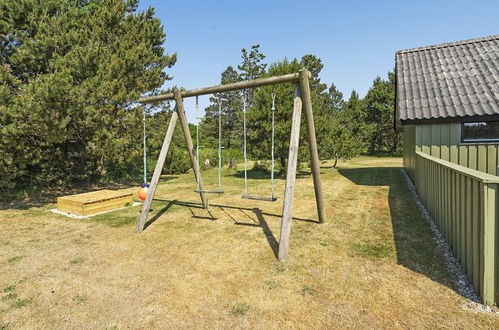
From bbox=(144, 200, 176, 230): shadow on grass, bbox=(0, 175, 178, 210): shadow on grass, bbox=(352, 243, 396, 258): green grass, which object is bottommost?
bbox=(352, 243, 396, 258): green grass

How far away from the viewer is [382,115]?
33.8 meters

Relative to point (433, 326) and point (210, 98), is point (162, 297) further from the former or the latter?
point (210, 98)

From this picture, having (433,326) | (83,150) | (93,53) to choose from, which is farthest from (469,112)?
(83,150)

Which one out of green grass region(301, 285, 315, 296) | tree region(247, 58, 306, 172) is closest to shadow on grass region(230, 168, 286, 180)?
tree region(247, 58, 306, 172)

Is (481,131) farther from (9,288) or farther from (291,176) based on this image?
(9,288)

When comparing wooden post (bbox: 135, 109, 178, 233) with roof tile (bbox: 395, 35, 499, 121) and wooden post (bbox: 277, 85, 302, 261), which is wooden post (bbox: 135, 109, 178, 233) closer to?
wooden post (bbox: 277, 85, 302, 261)

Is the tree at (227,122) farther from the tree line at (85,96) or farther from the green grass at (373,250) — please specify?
the green grass at (373,250)

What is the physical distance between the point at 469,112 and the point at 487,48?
175 inches

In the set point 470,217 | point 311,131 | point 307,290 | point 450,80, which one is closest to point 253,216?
point 311,131

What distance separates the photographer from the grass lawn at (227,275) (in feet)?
9.78

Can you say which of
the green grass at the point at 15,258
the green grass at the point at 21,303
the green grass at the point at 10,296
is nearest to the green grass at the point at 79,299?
the green grass at the point at 21,303

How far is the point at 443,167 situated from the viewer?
4.94m

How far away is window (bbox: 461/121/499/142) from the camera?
809cm

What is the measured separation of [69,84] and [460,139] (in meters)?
11.5
